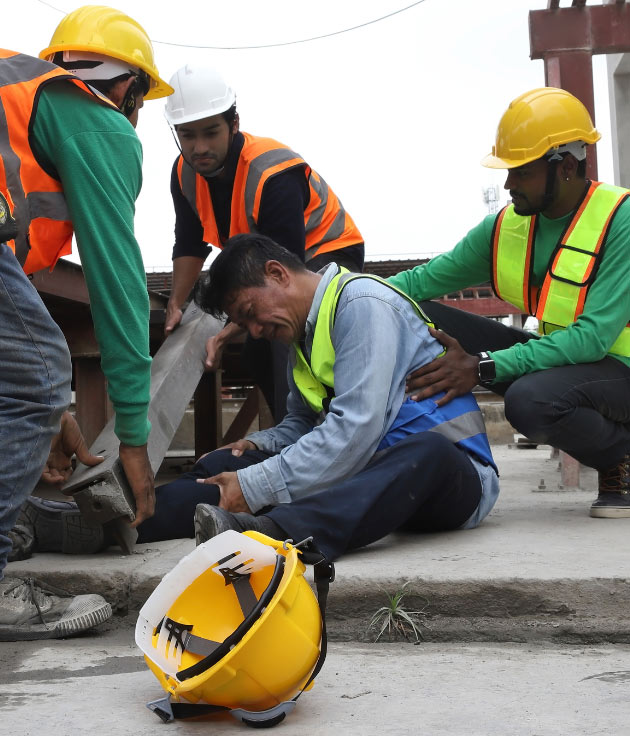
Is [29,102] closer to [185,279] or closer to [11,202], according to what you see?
[11,202]

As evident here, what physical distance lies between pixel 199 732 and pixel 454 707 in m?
0.49

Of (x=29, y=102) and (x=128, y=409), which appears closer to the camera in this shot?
(x=29, y=102)

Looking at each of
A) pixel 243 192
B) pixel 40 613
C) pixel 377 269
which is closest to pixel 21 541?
pixel 40 613

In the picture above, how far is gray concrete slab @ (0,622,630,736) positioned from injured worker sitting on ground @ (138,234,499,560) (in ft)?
1.42

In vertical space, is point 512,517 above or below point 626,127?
below

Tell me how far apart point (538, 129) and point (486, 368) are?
106 cm

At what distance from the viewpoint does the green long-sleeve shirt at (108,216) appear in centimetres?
232

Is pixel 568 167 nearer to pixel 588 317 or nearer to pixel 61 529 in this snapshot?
pixel 588 317

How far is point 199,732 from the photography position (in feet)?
5.64

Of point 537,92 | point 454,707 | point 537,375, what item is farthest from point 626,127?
point 454,707

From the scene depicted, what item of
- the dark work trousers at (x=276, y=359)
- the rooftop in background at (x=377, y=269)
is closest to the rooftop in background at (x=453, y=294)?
the rooftop in background at (x=377, y=269)

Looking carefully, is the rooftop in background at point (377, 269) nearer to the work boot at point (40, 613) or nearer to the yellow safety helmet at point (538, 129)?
the yellow safety helmet at point (538, 129)

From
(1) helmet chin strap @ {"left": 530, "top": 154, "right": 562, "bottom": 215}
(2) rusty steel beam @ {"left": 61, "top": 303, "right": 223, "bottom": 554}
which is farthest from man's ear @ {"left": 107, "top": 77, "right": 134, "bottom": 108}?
(1) helmet chin strap @ {"left": 530, "top": 154, "right": 562, "bottom": 215}

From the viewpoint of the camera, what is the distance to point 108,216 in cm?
240
